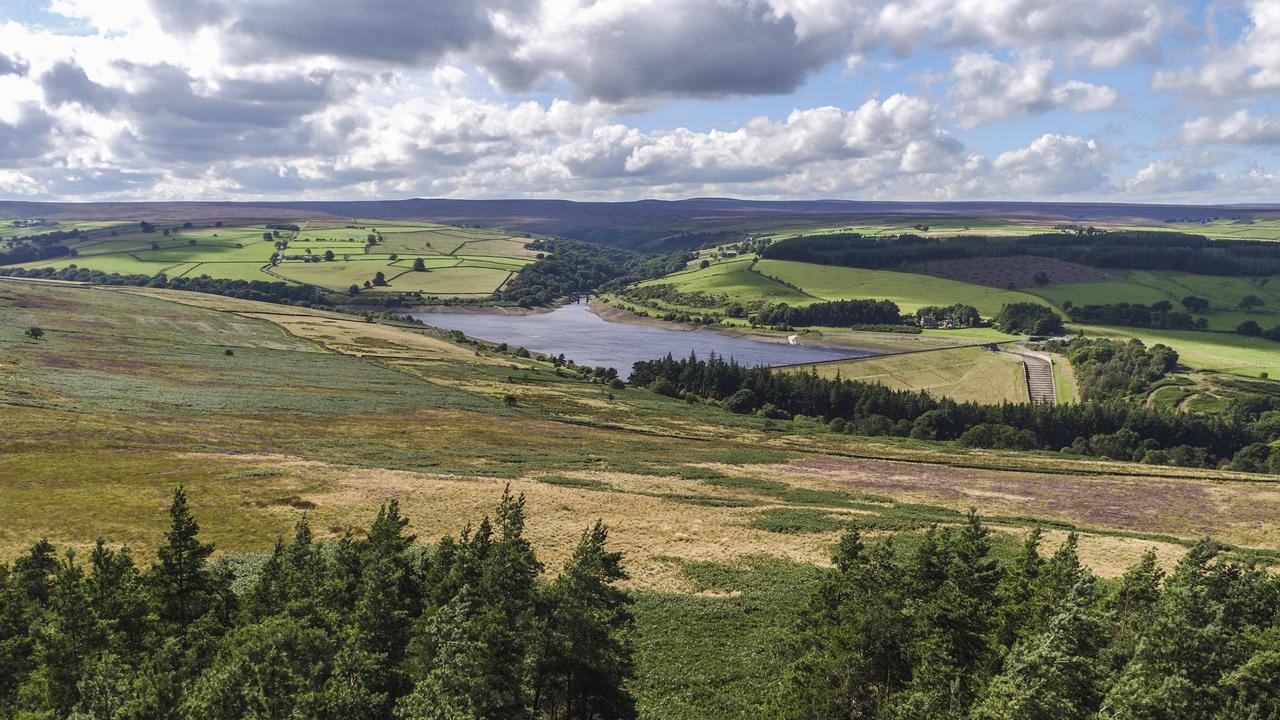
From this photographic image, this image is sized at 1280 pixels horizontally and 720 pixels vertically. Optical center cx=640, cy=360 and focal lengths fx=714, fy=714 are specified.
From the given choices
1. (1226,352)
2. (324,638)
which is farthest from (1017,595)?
(1226,352)

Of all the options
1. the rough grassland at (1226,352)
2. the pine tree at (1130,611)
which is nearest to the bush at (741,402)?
the pine tree at (1130,611)

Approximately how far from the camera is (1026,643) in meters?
20.4

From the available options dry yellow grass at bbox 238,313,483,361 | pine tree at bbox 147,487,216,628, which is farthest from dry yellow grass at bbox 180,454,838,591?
dry yellow grass at bbox 238,313,483,361

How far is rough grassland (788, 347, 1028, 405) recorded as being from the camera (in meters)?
154

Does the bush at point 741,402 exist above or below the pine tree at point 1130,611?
below

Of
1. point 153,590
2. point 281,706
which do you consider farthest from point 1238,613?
point 153,590

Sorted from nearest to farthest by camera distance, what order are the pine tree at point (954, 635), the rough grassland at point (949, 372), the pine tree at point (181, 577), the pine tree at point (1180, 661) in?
the pine tree at point (1180, 661) → the pine tree at point (954, 635) → the pine tree at point (181, 577) → the rough grassland at point (949, 372)

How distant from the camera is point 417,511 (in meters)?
56.2

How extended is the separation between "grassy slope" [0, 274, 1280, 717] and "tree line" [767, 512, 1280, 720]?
7890mm

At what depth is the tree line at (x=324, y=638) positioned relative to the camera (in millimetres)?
19250

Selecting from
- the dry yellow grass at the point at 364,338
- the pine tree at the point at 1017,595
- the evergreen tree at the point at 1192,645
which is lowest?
the dry yellow grass at the point at 364,338

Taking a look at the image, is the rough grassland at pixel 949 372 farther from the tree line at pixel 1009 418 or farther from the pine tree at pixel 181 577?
the pine tree at pixel 181 577

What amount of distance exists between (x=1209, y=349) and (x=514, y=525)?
211228 millimetres

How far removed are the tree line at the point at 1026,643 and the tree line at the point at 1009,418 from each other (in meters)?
89.2
